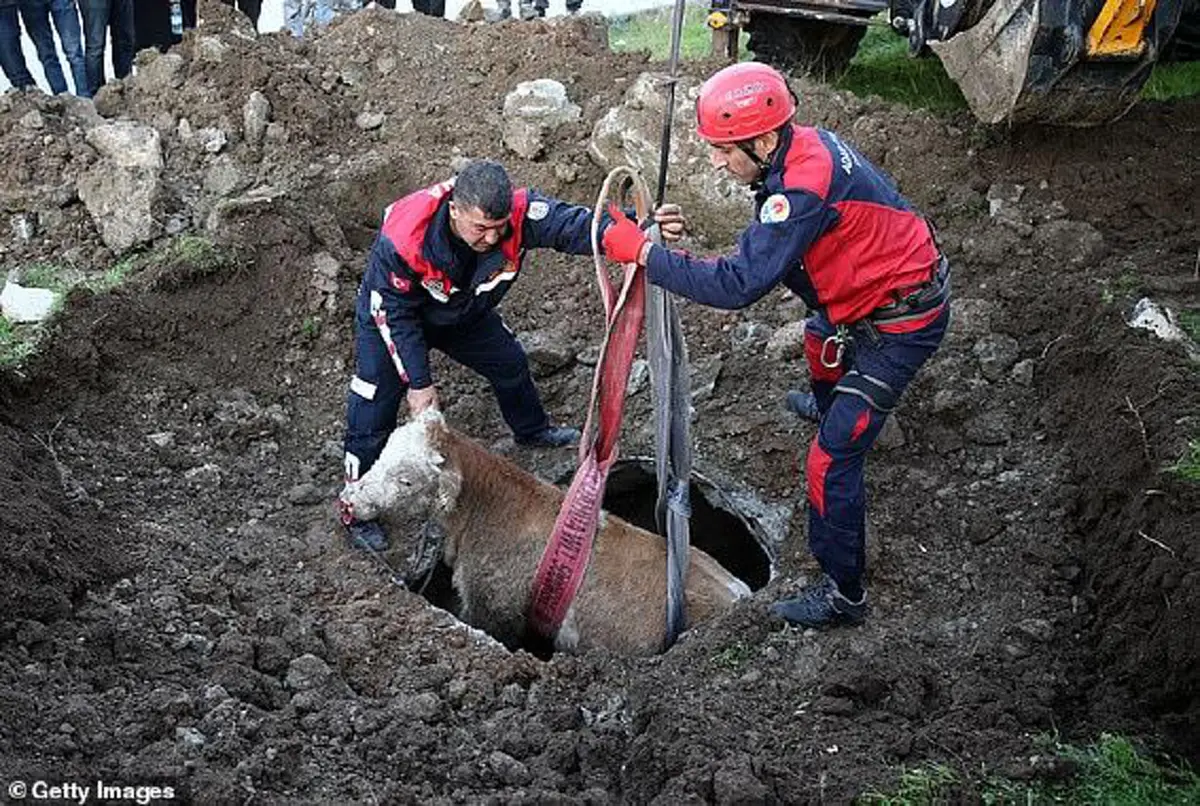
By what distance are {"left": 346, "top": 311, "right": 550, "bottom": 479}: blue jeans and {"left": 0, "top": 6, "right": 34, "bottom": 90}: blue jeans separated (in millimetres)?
5111

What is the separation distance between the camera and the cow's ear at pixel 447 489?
19.2 ft

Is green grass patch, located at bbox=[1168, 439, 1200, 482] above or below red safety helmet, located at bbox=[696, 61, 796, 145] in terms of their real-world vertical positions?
below

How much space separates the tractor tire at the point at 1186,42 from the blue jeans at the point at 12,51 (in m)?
9.12

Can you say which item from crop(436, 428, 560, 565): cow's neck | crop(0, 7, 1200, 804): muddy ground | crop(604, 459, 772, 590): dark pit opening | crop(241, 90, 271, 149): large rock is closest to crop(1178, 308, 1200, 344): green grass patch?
crop(0, 7, 1200, 804): muddy ground

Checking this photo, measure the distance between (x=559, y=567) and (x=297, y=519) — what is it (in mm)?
1477

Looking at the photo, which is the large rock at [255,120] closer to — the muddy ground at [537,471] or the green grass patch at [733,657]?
the muddy ground at [537,471]

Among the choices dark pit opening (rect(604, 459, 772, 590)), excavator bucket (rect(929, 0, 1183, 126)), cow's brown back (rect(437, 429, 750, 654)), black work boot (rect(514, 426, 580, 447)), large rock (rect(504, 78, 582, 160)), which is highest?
excavator bucket (rect(929, 0, 1183, 126))

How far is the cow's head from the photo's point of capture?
18.8ft

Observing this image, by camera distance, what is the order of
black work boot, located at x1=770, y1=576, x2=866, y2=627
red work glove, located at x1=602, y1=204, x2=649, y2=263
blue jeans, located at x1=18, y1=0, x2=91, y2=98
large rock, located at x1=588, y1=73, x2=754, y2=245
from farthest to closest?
blue jeans, located at x1=18, y1=0, x2=91, y2=98
large rock, located at x1=588, y1=73, x2=754, y2=245
black work boot, located at x1=770, y1=576, x2=866, y2=627
red work glove, located at x1=602, y1=204, x2=649, y2=263

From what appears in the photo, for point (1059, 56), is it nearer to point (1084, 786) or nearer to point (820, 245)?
point (820, 245)

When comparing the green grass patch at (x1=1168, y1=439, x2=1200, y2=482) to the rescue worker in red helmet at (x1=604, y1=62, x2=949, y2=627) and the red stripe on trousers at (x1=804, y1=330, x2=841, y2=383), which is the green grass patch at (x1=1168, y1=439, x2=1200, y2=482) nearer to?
the rescue worker in red helmet at (x1=604, y1=62, x2=949, y2=627)

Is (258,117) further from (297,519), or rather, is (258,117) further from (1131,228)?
(1131,228)

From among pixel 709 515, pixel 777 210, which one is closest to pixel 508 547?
pixel 709 515

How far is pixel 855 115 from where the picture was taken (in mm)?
8656
